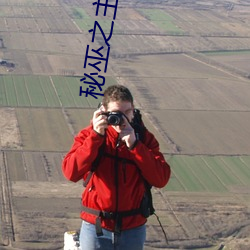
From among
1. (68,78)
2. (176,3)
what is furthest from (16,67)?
(176,3)

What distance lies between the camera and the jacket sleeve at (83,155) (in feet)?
16.9

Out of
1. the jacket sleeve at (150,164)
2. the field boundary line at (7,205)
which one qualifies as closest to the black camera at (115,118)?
the jacket sleeve at (150,164)

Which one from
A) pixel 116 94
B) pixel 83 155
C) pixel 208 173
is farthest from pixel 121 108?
pixel 208 173

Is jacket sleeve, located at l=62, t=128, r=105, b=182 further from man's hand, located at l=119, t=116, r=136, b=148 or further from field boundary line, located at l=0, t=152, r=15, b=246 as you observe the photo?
field boundary line, located at l=0, t=152, r=15, b=246

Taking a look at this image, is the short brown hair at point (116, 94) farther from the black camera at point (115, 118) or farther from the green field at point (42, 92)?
the green field at point (42, 92)

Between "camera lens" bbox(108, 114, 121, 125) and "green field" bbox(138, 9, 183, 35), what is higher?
"camera lens" bbox(108, 114, 121, 125)

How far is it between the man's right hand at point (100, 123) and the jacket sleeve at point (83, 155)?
4 cm

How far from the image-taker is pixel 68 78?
56500 mm

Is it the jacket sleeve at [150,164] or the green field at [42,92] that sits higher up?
the jacket sleeve at [150,164]

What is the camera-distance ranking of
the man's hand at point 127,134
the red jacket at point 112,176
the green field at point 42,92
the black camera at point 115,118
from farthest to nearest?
the green field at point 42,92, the red jacket at point 112,176, the man's hand at point 127,134, the black camera at point 115,118

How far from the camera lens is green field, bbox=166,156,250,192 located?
115 ft

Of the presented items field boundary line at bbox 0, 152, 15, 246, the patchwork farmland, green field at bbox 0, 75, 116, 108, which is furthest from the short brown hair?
green field at bbox 0, 75, 116, 108

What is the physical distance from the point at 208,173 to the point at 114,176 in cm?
3194

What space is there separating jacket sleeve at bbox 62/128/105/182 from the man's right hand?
39 millimetres
